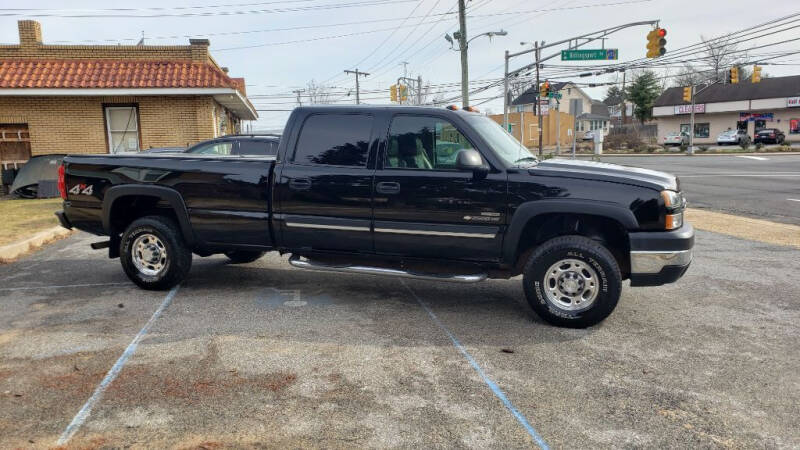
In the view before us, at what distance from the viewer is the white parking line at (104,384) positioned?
132 inches

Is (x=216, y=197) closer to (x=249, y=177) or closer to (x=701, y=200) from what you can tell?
(x=249, y=177)

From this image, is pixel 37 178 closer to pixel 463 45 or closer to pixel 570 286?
pixel 463 45

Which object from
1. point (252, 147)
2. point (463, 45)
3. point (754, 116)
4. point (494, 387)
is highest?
point (463, 45)

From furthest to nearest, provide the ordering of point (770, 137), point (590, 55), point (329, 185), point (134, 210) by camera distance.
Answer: point (770, 137) < point (590, 55) < point (134, 210) < point (329, 185)

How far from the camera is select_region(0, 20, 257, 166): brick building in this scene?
1653 centimetres

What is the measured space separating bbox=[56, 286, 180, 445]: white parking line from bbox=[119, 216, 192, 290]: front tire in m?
0.57

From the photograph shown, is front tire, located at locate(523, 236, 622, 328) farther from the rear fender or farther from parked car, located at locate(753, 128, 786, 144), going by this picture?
parked car, located at locate(753, 128, 786, 144)

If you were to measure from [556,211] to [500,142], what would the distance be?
3.35 ft

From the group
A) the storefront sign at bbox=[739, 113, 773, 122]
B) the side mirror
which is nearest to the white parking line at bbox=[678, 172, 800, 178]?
the side mirror

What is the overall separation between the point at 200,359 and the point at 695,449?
336 cm

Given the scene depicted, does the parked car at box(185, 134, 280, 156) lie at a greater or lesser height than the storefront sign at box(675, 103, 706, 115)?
lesser

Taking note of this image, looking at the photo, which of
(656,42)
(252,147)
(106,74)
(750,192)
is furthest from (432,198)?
(656,42)

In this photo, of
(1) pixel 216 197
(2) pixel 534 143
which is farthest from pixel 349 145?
(2) pixel 534 143

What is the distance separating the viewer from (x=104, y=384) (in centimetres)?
399
